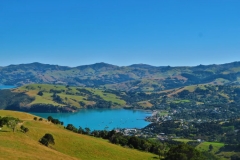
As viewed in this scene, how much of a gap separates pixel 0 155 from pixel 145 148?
6488 cm

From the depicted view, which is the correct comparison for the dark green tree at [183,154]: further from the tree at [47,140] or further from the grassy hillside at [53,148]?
the tree at [47,140]

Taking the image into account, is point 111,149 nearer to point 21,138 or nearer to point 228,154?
point 21,138

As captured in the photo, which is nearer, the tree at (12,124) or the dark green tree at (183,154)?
the tree at (12,124)

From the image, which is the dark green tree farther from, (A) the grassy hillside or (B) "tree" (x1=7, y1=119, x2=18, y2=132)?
(B) "tree" (x1=7, y1=119, x2=18, y2=132)

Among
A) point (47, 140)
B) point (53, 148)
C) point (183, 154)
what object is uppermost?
point (47, 140)

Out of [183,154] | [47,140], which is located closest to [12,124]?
[47,140]

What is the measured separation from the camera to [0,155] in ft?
145

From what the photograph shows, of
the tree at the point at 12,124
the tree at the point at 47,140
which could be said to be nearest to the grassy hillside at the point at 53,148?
the tree at the point at 47,140

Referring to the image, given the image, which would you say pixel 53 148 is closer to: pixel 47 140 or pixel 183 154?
pixel 47 140

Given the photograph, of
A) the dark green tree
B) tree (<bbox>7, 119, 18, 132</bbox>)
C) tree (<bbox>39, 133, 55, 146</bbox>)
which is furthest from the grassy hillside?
the dark green tree

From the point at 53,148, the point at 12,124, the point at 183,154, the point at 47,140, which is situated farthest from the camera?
the point at 183,154

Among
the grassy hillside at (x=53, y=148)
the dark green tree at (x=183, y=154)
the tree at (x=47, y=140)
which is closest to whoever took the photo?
the grassy hillside at (x=53, y=148)

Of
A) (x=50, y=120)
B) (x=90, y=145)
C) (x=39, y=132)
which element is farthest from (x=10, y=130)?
(x=50, y=120)

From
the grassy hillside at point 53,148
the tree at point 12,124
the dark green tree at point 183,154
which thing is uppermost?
the tree at point 12,124
